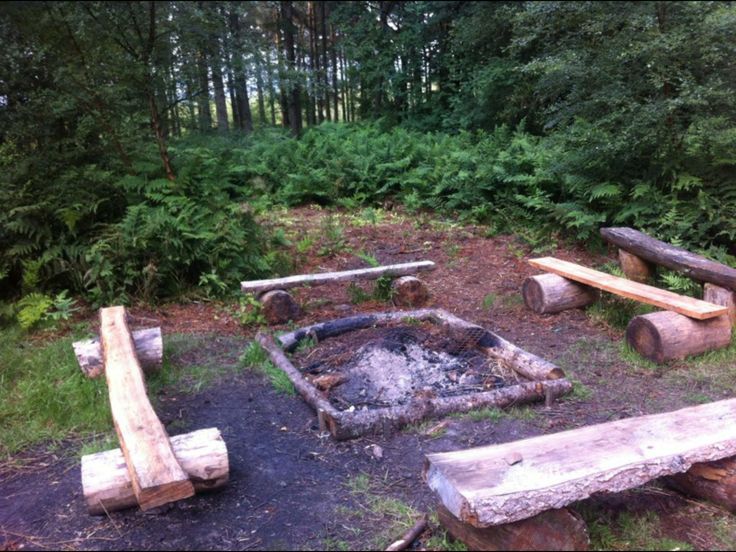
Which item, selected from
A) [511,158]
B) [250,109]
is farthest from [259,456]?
[250,109]

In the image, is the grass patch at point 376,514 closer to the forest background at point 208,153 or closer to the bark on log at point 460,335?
the bark on log at point 460,335

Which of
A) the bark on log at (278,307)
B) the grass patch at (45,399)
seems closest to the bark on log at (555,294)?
the bark on log at (278,307)

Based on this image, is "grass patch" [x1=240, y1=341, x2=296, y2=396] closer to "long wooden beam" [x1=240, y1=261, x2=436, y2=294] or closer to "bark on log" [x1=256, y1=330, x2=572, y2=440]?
"bark on log" [x1=256, y1=330, x2=572, y2=440]

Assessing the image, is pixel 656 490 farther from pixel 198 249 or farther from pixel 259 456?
pixel 198 249

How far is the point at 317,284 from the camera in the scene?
6.48 meters

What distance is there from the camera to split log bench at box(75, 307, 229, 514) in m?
2.68

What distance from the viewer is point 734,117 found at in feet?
21.7

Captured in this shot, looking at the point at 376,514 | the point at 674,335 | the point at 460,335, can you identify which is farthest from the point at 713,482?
the point at 460,335

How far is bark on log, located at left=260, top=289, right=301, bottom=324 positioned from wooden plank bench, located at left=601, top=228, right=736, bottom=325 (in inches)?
141

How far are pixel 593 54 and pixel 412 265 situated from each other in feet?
10.4

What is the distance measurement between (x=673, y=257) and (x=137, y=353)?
16.2 feet

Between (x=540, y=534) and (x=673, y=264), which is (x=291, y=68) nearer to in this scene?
(x=673, y=264)

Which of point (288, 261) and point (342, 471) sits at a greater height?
point (288, 261)

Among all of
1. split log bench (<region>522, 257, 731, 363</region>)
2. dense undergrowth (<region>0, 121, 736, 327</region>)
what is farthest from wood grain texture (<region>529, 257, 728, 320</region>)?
dense undergrowth (<region>0, 121, 736, 327</region>)
